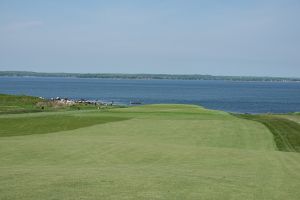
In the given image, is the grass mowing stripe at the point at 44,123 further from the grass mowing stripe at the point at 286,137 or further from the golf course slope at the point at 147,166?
the grass mowing stripe at the point at 286,137

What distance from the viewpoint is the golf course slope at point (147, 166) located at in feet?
52.1

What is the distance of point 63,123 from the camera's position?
48.1 m

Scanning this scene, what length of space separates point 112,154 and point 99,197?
12.2 metres

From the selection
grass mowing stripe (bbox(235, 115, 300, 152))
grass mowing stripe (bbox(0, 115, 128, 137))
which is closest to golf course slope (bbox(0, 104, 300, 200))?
grass mowing stripe (bbox(0, 115, 128, 137))

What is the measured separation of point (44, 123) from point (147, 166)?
26353 millimetres

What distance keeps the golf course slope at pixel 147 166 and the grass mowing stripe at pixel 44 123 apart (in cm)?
16

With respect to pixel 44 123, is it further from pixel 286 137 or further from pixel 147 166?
pixel 147 166

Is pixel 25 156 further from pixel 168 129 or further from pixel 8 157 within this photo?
pixel 168 129

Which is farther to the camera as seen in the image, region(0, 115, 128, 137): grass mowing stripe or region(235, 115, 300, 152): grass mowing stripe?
region(0, 115, 128, 137): grass mowing stripe

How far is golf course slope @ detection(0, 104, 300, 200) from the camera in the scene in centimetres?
1589

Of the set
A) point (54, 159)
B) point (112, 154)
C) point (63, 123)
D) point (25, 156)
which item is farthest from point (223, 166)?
point (63, 123)

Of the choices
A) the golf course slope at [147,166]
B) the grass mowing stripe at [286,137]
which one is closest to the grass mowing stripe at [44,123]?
the golf course slope at [147,166]

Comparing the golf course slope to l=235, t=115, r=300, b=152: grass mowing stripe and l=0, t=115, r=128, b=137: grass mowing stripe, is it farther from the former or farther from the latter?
l=235, t=115, r=300, b=152: grass mowing stripe

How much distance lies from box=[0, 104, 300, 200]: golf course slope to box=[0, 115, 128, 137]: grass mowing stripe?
16cm
